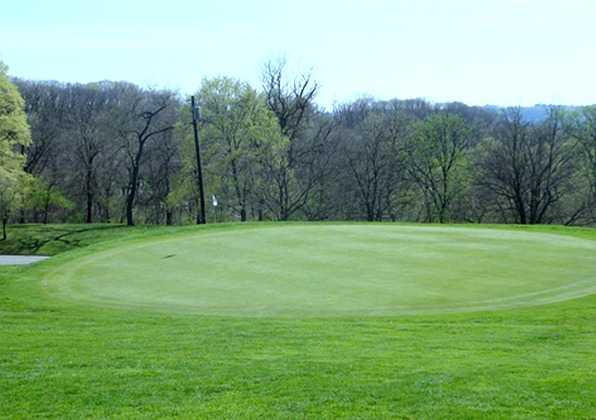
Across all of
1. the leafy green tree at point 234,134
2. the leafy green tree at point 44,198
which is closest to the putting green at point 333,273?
the leafy green tree at point 234,134

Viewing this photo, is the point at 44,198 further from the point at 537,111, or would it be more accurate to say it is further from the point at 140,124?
the point at 537,111

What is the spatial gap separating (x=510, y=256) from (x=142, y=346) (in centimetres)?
1152

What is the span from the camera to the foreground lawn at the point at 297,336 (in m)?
7.00

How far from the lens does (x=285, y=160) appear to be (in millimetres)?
55938

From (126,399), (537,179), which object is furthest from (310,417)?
(537,179)

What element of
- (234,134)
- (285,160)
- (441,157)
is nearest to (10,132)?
(234,134)

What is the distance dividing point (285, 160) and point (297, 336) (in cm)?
4587

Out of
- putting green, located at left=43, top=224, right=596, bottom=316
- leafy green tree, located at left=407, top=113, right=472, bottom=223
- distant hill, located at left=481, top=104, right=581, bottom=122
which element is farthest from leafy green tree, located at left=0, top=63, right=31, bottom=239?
distant hill, located at left=481, top=104, right=581, bottom=122

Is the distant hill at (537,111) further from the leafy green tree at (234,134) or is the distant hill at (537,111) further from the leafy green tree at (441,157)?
the leafy green tree at (234,134)

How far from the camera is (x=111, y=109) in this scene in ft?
207

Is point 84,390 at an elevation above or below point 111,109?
below

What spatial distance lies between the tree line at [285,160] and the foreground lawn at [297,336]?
104 feet

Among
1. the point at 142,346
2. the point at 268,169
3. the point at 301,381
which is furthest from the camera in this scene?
the point at 268,169

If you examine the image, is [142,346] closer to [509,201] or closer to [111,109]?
[509,201]
